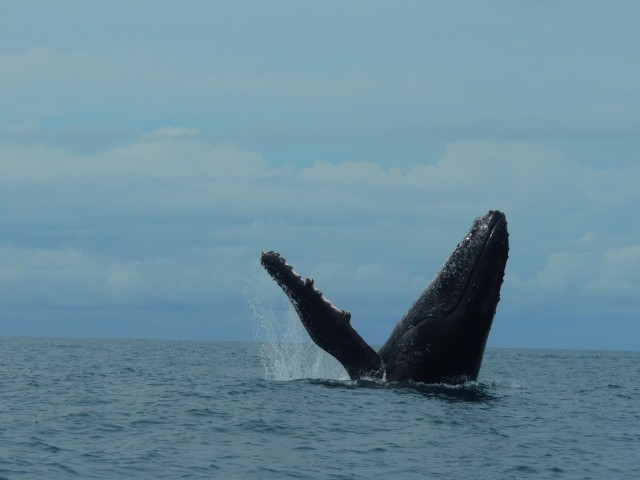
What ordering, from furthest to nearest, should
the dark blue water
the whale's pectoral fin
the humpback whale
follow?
1. the whale's pectoral fin
2. the humpback whale
3. the dark blue water

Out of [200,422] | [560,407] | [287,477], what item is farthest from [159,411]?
[560,407]

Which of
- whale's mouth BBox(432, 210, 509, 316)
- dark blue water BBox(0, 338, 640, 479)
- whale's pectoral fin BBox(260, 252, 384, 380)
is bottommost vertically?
dark blue water BBox(0, 338, 640, 479)

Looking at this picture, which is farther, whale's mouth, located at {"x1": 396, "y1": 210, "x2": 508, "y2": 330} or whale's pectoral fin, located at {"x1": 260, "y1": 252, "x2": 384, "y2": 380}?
whale's pectoral fin, located at {"x1": 260, "y1": 252, "x2": 384, "y2": 380}

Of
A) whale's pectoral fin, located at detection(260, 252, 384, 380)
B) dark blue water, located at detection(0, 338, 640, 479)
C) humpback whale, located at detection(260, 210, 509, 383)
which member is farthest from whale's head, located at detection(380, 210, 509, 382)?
whale's pectoral fin, located at detection(260, 252, 384, 380)

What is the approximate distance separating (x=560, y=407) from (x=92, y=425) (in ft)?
37.5

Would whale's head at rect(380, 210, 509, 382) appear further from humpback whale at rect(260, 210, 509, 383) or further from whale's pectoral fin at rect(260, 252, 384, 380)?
whale's pectoral fin at rect(260, 252, 384, 380)

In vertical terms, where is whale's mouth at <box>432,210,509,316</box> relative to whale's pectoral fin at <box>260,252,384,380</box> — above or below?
above

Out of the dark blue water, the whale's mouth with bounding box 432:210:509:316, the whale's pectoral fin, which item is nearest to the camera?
the dark blue water

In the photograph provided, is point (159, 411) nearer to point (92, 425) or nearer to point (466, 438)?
point (92, 425)

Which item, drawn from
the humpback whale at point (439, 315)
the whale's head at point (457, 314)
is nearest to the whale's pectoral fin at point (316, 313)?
the humpback whale at point (439, 315)

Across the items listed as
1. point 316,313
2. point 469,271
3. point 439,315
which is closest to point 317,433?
point 316,313

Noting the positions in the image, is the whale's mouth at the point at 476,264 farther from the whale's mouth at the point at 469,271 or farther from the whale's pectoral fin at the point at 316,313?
the whale's pectoral fin at the point at 316,313

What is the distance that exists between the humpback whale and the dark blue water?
0.69 m

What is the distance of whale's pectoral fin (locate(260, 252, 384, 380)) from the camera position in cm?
2156
